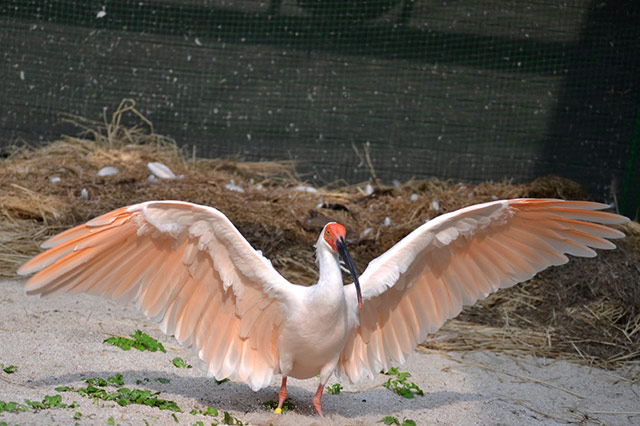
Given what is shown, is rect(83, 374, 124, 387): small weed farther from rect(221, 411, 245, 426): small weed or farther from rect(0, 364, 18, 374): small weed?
rect(221, 411, 245, 426): small weed

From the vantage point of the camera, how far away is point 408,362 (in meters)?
3.93

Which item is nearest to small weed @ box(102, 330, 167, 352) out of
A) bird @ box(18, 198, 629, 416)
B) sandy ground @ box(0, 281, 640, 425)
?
sandy ground @ box(0, 281, 640, 425)

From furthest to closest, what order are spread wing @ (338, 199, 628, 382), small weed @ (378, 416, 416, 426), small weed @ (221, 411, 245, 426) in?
spread wing @ (338, 199, 628, 382) < small weed @ (378, 416, 416, 426) < small weed @ (221, 411, 245, 426)

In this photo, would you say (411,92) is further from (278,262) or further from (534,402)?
(534,402)

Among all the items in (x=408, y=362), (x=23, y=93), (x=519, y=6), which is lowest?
(x=408, y=362)

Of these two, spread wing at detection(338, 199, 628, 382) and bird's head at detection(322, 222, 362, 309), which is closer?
bird's head at detection(322, 222, 362, 309)

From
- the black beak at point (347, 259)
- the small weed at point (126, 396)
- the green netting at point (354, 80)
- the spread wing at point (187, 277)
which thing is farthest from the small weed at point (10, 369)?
the green netting at point (354, 80)

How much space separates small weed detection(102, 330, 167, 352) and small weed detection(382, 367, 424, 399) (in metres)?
1.13

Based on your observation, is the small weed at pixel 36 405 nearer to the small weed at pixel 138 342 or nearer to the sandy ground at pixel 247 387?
the sandy ground at pixel 247 387

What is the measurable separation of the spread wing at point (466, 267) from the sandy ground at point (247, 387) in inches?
11.7

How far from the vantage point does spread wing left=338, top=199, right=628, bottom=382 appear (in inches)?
125

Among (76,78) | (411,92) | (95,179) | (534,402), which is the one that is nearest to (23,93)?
(76,78)

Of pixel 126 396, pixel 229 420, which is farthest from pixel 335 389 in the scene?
pixel 126 396

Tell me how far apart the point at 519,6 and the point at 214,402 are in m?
5.11
